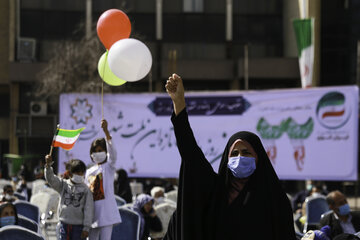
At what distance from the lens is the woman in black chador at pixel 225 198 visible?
354 cm

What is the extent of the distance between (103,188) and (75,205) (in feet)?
1.31

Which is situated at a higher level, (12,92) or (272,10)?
(272,10)

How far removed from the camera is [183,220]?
11.6 feet

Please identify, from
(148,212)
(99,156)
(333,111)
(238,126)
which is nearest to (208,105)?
(238,126)

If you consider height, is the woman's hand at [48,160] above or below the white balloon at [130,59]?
below

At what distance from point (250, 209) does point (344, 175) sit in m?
12.0

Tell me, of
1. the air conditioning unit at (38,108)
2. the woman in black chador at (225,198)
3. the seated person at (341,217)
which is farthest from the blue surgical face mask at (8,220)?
the air conditioning unit at (38,108)

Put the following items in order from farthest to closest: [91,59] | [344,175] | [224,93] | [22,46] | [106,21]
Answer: [22,46] → [91,59] → [224,93] → [344,175] → [106,21]

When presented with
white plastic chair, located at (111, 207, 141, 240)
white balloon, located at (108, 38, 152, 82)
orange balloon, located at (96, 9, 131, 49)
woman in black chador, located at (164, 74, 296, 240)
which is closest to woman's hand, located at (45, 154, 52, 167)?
white balloon, located at (108, 38, 152, 82)

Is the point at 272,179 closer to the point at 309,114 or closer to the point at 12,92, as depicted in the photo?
the point at 309,114

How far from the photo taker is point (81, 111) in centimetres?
1703

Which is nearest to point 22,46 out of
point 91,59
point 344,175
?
point 91,59

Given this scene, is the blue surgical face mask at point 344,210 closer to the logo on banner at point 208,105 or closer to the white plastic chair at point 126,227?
the white plastic chair at point 126,227

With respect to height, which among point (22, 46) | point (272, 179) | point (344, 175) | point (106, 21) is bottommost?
point (344, 175)
